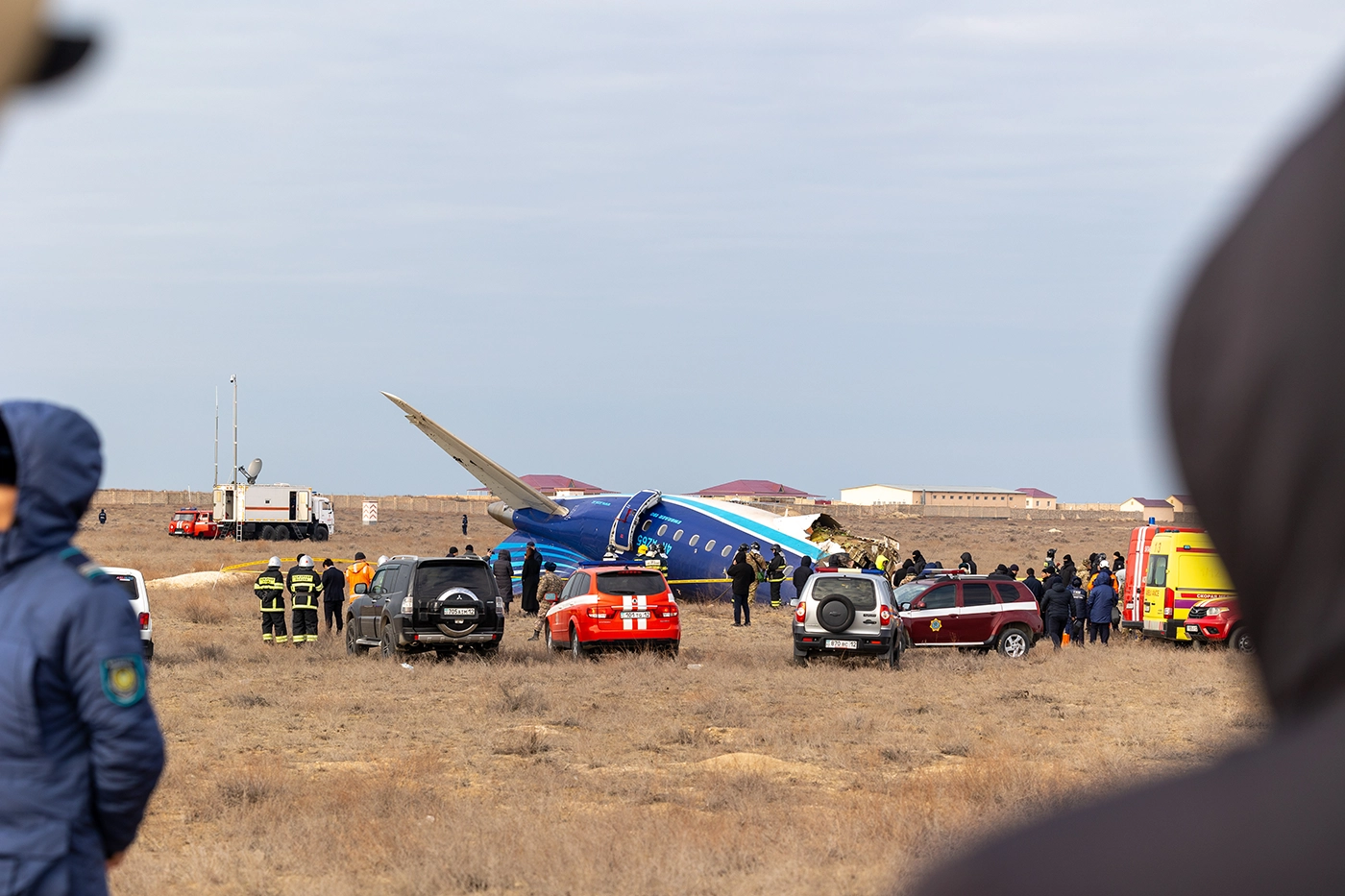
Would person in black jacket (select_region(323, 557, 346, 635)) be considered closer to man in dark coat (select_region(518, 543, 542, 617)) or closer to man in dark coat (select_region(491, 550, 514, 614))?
man in dark coat (select_region(491, 550, 514, 614))

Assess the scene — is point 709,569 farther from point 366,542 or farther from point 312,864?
point 366,542

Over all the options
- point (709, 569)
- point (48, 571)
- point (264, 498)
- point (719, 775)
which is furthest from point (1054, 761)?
point (264, 498)

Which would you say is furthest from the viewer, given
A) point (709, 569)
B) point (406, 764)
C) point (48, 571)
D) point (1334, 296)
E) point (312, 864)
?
point (709, 569)

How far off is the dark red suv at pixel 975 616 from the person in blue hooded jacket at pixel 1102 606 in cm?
288

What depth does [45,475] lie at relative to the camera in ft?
13.2

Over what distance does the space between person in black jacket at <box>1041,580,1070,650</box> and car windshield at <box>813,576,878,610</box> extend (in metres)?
5.45

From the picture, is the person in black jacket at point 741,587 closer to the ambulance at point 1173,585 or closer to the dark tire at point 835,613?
the ambulance at point 1173,585

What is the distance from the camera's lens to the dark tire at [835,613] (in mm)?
22375

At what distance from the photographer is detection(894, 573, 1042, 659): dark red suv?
2467 cm

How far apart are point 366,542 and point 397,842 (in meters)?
65.6

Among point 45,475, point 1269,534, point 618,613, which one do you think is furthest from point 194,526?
point 1269,534

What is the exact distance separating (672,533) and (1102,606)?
1232 cm

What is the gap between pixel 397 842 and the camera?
33.8 feet

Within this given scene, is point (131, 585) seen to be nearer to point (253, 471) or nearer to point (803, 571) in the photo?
point (803, 571)
